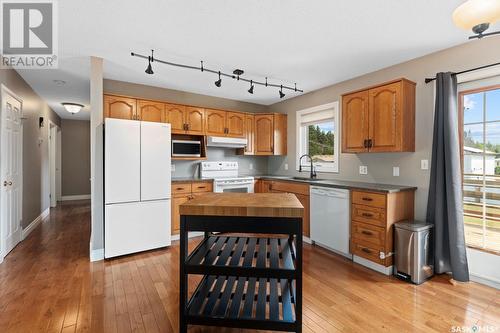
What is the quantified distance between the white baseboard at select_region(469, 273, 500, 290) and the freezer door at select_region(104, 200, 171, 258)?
3.64m

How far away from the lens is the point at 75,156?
24.6ft

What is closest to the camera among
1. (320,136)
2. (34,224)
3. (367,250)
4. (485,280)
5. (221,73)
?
(485,280)

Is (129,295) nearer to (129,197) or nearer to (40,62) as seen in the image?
(129,197)

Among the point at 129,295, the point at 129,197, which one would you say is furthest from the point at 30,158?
the point at 129,295

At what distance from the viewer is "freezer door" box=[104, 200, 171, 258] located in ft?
10.2

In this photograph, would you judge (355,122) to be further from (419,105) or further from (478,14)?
(478,14)

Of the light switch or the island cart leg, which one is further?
the light switch

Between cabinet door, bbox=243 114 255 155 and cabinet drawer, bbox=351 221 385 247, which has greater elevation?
cabinet door, bbox=243 114 255 155

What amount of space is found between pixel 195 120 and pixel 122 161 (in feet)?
5.08

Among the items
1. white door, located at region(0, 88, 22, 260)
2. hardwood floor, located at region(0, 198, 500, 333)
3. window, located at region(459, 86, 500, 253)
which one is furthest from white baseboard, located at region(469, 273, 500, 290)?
white door, located at region(0, 88, 22, 260)

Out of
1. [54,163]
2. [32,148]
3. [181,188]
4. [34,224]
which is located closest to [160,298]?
[181,188]

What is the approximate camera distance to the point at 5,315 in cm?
197

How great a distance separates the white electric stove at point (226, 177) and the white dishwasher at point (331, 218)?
4.35 feet

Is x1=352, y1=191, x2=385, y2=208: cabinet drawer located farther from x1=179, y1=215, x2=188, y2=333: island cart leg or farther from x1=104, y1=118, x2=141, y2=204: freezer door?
x1=104, y1=118, x2=141, y2=204: freezer door
